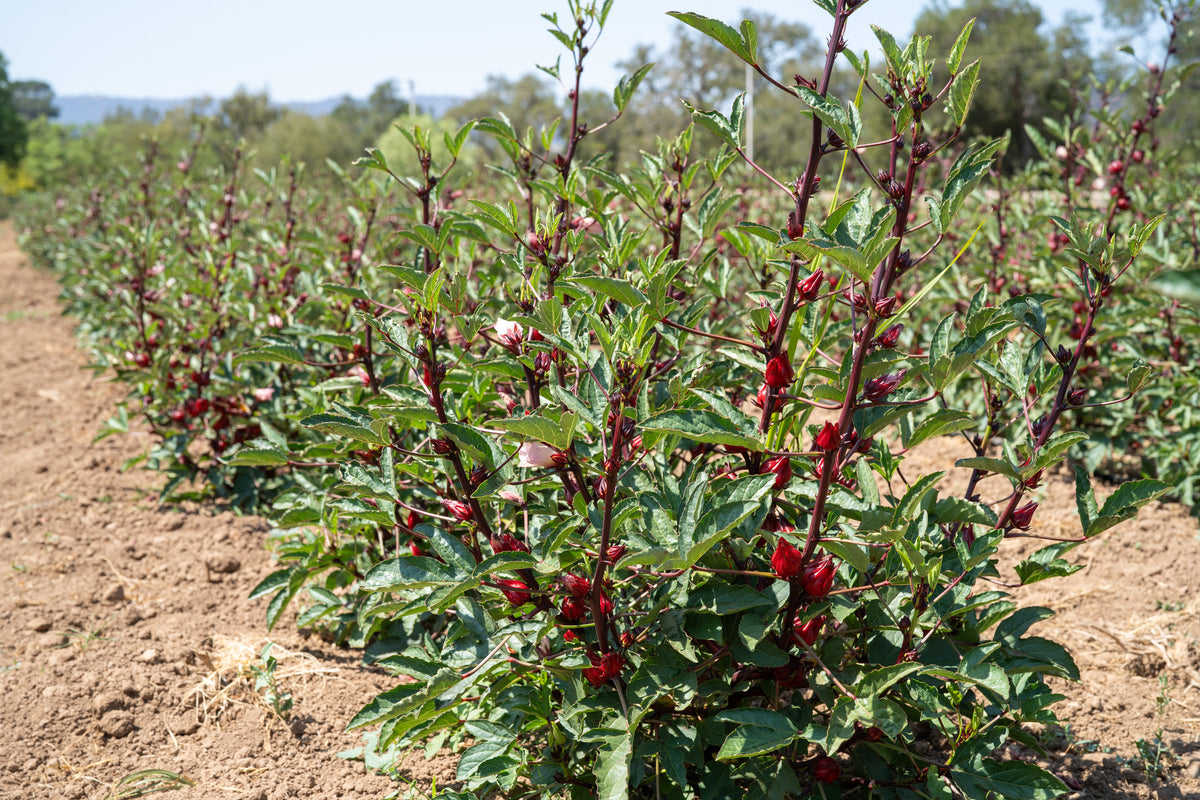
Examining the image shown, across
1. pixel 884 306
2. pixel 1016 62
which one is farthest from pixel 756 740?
pixel 1016 62

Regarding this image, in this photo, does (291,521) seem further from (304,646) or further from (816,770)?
(816,770)

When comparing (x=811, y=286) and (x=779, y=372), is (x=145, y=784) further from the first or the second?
(x=811, y=286)

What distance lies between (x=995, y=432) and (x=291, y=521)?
1.73 m

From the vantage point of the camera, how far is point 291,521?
2.13 metres

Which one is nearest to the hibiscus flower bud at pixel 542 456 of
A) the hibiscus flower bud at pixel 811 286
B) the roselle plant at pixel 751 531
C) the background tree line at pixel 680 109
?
the roselle plant at pixel 751 531

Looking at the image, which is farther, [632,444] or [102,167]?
[102,167]

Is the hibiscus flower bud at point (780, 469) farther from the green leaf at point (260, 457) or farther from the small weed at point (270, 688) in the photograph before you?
the small weed at point (270, 688)

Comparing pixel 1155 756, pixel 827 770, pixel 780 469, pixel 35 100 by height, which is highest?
pixel 35 100

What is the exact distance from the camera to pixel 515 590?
4.74 feet

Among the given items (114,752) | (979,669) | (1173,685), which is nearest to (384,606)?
(979,669)

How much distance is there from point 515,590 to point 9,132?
131 ft

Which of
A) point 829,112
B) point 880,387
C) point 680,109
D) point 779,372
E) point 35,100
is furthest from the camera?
point 35,100

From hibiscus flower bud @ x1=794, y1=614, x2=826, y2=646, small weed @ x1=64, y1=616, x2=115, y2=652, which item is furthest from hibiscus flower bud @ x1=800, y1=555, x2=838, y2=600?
small weed @ x1=64, y1=616, x2=115, y2=652

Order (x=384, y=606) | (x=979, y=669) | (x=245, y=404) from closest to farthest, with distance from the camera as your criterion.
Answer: (x=979, y=669) → (x=384, y=606) → (x=245, y=404)
